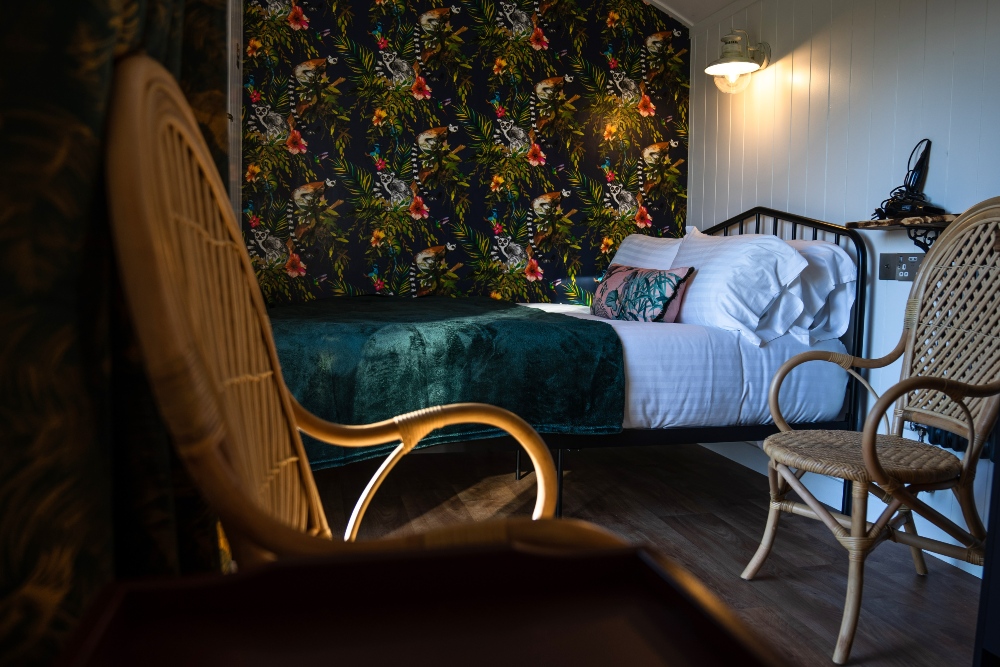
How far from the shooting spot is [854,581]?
1.83m

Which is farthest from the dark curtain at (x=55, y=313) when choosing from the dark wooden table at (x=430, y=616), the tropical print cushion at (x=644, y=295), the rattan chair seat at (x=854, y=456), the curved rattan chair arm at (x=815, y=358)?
the tropical print cushion at (x=644, y=295)

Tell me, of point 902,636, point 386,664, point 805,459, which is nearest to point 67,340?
point 386,664

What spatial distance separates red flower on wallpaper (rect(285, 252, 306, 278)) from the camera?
410cm

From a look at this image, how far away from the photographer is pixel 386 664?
0.39 meters

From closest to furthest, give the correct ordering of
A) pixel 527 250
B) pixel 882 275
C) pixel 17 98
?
pixel 17 98, pixel 882 275, pixel 527 250

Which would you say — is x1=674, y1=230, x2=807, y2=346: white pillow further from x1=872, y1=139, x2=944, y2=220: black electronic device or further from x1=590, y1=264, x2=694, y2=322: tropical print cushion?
x1=872, y1=139, x2=944, y2=220: black electronic device

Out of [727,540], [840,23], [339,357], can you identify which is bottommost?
[727,540]

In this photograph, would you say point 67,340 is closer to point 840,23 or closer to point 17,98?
point 17,98

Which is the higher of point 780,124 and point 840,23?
point 840,23

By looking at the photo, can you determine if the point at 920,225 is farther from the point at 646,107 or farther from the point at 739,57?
the point at 646,107

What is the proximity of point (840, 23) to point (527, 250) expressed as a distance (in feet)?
6.56

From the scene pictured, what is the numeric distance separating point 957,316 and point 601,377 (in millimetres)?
1076

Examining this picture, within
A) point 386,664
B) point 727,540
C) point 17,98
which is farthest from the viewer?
point 727,540

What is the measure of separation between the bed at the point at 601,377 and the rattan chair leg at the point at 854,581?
2.69 feet
